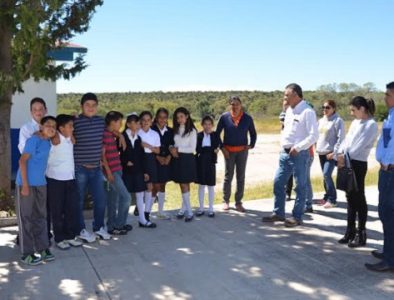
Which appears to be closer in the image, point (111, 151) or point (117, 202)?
point (111, 151)

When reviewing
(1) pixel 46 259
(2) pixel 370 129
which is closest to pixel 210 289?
(1) pixel 46 259

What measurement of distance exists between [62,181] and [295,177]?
3.04m

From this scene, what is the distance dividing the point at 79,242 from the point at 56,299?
1.47 m

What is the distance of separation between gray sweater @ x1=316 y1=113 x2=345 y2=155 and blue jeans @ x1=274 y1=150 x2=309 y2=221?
1218mm

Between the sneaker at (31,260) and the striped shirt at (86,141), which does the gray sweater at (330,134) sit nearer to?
the striped shirt at (86,141)

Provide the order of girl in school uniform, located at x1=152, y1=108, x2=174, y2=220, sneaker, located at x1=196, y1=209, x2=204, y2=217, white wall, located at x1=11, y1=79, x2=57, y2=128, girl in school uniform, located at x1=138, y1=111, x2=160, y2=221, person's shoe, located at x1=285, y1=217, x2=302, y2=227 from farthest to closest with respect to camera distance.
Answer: white wall, located at x1=11, y1=79, x2=57, y2=128 → sneaker, located at x1=196, y1=209, x2=204, y2=217 → girl in school uniform, located at x1=152, y1=108, x2=174, y2=220 → person's shoe, located at x1=285, y1=217, x2=302, y2=227 → girl in school uniform, located at x1=138, y1=111, x2=160, y2=221

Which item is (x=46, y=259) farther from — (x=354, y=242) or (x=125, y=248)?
(x=354, y=242)

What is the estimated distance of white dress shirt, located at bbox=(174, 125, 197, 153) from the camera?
6.58 metres

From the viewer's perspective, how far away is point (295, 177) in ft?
20.8

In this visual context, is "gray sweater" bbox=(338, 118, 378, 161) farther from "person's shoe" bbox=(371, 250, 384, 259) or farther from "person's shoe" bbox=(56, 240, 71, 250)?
"person's shoe" bbox=(56, 240, 71, 250)

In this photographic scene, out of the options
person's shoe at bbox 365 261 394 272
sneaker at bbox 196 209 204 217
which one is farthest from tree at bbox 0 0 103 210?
person's shoe at bbox 365 261 394 272

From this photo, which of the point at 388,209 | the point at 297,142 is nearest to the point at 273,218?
the point at 297,142

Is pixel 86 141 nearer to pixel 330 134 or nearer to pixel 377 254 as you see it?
pixel 377 254

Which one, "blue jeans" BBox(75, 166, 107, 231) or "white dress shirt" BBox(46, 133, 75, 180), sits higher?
"white dress shirt" BBox(46, 133, 75, 180)
